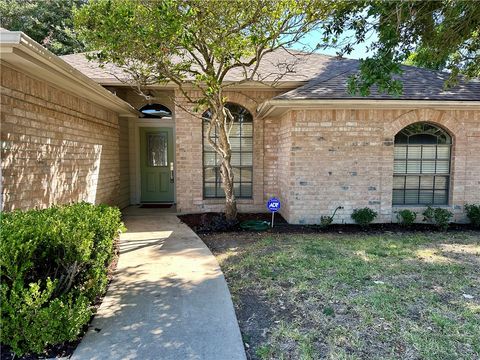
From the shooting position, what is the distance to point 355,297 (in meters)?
3.82

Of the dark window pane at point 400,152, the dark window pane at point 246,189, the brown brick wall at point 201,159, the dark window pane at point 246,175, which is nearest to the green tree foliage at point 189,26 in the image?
the brown brick wall at point 201,159

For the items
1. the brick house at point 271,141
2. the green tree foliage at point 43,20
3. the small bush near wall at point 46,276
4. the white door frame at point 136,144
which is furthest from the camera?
the green tree foliage at point 43,20

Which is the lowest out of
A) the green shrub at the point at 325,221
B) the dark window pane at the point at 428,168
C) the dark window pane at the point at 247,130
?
the green shrub at the point at 325,221

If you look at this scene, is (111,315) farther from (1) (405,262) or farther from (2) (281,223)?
(2) (281,223)

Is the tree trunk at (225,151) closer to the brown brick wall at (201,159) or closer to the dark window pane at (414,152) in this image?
the brown brick wall at (201,159)

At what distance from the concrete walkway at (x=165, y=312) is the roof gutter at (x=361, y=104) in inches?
138

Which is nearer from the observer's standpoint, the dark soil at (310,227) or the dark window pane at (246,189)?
the dark soil at (310,227)

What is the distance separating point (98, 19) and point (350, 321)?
5835 mm

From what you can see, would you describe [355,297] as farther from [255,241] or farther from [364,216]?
[364,216]

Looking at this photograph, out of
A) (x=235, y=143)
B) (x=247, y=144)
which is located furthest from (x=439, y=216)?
(x=235, y=143)

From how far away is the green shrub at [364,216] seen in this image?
7398 millimetres

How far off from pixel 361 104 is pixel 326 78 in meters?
1.51

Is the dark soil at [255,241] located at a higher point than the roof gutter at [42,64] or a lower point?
lower

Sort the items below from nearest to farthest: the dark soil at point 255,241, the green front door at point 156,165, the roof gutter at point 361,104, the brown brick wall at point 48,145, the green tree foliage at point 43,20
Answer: the dark soil at point 255,241, the brown brick wall at point 48,145, the roof gutter at point 361,104, the green front door at point 156,165, the green tree foliage at point 43,20
